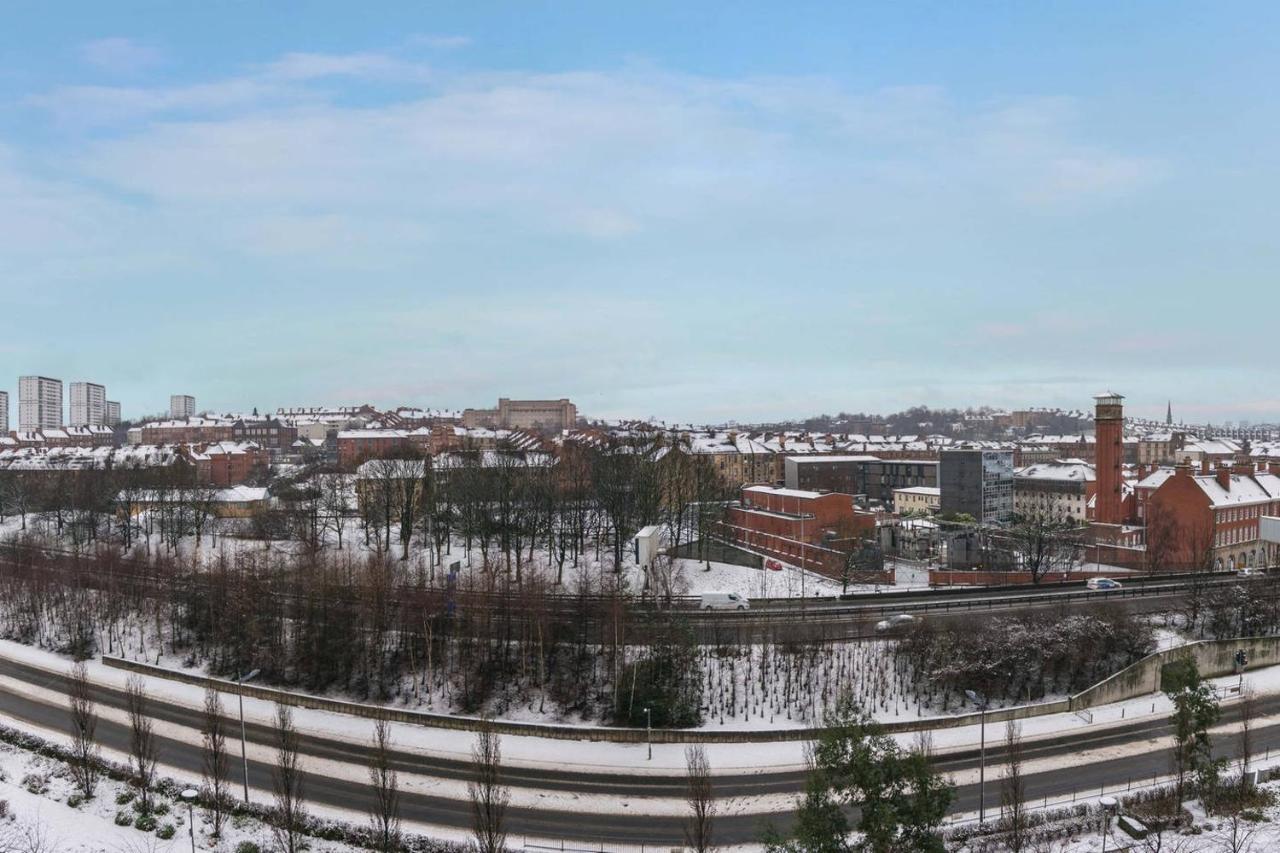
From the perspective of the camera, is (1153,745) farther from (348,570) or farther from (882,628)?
(348,570)

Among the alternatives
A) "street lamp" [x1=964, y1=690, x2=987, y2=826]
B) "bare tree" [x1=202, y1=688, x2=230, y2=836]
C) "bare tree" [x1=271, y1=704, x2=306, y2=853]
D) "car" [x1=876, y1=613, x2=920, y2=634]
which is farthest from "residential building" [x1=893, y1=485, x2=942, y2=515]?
"bare tree" [x1=202, y1=688, x2=230, y2=836]

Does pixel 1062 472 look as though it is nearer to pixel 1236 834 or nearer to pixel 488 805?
pixel 1236 834

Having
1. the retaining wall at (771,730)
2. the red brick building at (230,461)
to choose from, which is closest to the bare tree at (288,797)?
the retaining wall at (771,730)

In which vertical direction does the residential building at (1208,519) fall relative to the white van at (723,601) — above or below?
above

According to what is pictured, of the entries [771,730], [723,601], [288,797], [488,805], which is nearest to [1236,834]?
[771,730]

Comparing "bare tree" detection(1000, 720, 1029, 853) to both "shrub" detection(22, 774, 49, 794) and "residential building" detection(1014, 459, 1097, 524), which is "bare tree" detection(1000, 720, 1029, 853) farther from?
"residential building" detection(1014, 459, 1097, 524)

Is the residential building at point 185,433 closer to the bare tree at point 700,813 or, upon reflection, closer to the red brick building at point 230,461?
the red brick building at point 230,461

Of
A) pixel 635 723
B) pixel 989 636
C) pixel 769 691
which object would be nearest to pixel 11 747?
pixel 635 723
